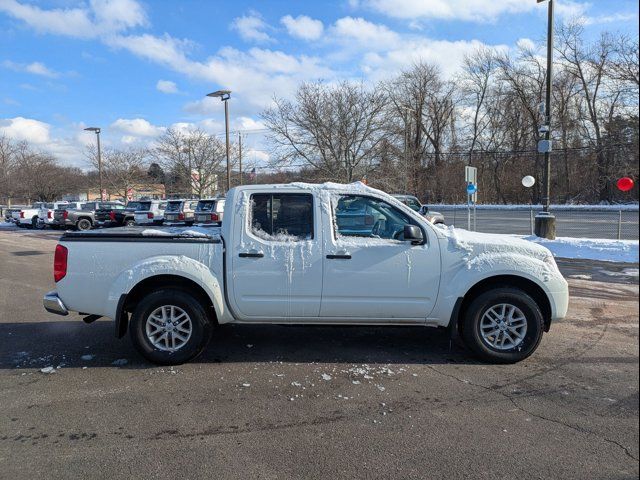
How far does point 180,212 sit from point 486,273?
20.2m

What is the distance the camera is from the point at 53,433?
355 centimetres

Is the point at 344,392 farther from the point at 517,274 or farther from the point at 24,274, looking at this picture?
the point at 24,274

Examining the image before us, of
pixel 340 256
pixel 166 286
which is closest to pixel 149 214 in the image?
pixel 166 286

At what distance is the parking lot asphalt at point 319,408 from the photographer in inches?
123

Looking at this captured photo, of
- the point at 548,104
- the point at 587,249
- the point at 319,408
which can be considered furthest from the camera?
the point at 548,104

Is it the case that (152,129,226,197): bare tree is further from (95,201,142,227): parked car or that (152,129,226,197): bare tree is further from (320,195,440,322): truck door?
(320,195,440,322): truck door

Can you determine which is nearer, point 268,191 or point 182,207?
point 268,191

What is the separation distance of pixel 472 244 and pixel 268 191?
2163mm

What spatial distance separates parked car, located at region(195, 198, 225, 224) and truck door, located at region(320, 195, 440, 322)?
14.8 metres

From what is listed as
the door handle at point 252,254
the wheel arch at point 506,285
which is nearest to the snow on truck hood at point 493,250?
the wheel arch at point 506,285

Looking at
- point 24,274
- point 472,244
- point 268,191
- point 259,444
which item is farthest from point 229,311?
point 24,274

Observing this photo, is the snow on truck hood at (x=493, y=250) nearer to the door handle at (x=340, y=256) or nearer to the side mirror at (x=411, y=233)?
the side mirror at (x=411, y=233)

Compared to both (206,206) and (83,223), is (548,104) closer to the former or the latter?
(206,206)

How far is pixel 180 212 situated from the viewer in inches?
907
